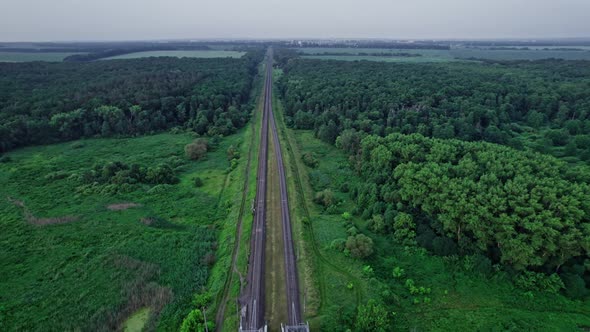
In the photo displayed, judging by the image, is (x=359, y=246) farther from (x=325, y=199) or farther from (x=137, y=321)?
(x=137, y=321)

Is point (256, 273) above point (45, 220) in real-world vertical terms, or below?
below

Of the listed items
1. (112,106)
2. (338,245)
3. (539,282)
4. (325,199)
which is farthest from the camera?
(112,106)

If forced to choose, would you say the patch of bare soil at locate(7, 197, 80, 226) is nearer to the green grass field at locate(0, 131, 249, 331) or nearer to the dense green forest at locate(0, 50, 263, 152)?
the green grass field at locate(0, 131, 249, 331)

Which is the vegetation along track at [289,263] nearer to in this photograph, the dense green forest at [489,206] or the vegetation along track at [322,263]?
the vegetation along track at [322,263]

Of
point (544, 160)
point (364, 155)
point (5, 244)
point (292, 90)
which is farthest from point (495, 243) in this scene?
point (292, 90)

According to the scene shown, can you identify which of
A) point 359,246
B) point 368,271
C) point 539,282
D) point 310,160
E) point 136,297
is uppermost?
point 310,160

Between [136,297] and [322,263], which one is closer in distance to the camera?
[136,297]

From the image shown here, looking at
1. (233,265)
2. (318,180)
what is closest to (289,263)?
(233,265)

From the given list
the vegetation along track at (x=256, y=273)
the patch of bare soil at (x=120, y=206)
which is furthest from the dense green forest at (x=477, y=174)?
the patch of bare soil at (x=120, y=206)

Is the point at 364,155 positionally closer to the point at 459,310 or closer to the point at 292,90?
the point at 459,310
